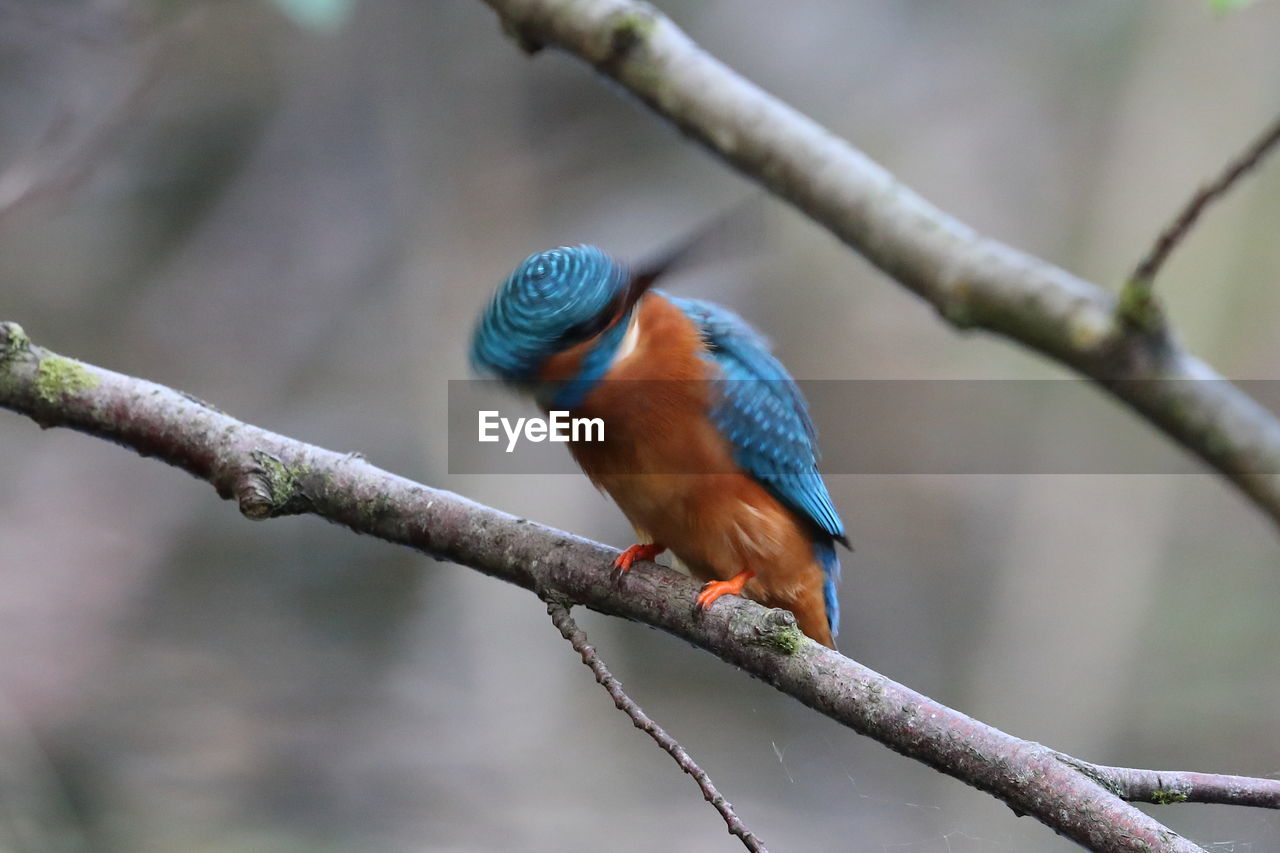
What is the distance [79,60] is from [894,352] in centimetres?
414

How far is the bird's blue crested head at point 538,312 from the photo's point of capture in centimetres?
146

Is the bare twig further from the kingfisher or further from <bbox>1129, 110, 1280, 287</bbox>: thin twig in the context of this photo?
<bbox>1129, 110, 1280, 287</bbox>: thin twig

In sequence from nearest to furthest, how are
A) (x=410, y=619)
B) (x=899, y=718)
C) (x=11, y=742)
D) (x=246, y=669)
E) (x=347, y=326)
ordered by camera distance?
(x=899, y=718)
(x=11, y=742)
(x=246, y=669)
(x=410, y=619)
(x=347, y=326)

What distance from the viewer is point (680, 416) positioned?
187 cm

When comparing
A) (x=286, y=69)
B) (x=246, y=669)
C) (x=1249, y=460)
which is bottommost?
(x=246, y=669)

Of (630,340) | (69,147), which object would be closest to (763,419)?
(630,340)

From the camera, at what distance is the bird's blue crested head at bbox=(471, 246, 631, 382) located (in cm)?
146

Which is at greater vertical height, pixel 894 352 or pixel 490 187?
pixel 490 187

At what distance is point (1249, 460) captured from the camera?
64cm

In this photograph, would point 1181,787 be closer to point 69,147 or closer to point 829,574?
point 829,574

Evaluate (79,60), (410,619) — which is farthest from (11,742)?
(79,60)

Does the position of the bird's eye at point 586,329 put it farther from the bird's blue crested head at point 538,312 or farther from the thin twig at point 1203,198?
the thin twig at point 1203,198

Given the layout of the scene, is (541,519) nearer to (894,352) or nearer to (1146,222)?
(894,352)

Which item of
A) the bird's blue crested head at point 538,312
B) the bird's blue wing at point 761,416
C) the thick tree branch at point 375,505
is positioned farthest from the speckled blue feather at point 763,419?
the bird's blue crested head at point 538,312
